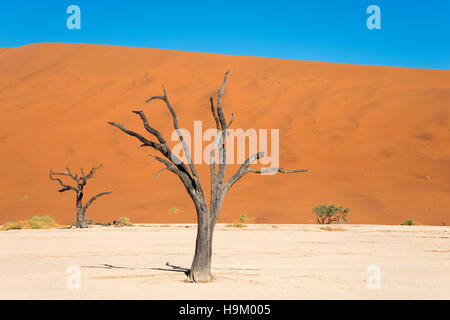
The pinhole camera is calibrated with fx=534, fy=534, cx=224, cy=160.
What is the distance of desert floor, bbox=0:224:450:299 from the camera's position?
8273mm

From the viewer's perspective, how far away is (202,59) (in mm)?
68500

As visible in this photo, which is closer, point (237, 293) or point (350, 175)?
point (237, 293)

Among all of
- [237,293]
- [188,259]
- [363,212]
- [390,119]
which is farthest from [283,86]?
[237,293]

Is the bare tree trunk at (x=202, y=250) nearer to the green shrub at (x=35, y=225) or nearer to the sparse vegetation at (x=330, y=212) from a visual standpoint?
the green shrub at (x=35, y=225)

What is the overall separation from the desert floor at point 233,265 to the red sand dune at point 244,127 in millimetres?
12911

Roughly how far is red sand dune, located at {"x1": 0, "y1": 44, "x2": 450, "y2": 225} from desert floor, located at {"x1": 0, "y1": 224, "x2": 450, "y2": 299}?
1291 centimetres

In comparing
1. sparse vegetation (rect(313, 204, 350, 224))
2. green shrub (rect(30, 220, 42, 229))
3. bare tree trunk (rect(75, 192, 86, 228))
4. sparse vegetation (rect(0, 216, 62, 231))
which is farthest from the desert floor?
sparse vegetation (rect(313, 204, 350, 224))

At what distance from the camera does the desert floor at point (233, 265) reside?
8.27 m

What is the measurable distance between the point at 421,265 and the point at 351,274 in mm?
2605

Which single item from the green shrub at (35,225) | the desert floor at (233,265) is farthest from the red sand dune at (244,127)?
the desert floor at (233,265)

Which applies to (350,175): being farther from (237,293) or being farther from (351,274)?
(237,293)

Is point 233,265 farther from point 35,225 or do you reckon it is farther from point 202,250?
point 35,225

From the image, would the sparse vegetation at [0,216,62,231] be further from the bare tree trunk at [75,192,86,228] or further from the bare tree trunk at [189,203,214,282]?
the bare tree trunk at [189,203,214,282]
